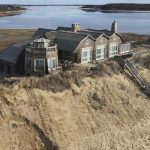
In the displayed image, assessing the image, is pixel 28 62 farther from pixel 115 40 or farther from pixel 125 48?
pixel 125 48

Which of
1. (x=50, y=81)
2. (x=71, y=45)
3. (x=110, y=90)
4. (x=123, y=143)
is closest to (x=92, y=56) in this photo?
(x=71, y=45)

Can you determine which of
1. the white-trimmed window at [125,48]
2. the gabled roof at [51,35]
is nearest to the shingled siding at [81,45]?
the gabled roof at [51,35]

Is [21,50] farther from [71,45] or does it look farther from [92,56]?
[92,56]

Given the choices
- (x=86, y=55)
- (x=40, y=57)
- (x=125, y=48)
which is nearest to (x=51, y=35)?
(x=86, y=55)

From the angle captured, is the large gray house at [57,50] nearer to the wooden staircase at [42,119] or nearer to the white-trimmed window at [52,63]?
the white-trimmed window at [52,63]

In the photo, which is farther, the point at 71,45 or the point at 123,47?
the point at 123,47
